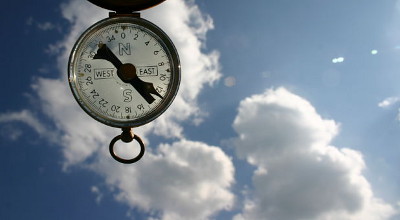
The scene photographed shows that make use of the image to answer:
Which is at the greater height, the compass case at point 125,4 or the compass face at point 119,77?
the compass case at point 125,4

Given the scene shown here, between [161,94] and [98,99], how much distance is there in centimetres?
51

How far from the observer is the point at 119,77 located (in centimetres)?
329

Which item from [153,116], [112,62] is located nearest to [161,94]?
[153,116]

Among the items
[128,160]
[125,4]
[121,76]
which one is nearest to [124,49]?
[121,76]

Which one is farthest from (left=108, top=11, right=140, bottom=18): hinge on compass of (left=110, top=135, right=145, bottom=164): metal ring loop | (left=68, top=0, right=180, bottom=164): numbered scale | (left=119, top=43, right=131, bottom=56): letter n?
(left=110, top=135, right=145, bottom=164): metal ring loop

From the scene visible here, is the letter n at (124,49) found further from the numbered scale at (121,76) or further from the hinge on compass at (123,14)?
the hinge on compass at (123,14)

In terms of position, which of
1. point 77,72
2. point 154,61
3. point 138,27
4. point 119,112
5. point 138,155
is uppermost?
point 138,27

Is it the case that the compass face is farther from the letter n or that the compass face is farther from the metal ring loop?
the metal ring loop

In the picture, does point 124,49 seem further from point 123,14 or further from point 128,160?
point 128,160

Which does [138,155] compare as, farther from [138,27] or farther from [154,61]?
[138,27]

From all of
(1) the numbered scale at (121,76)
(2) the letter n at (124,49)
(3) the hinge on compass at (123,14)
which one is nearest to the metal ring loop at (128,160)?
(1) the numbered scale at (121,76)

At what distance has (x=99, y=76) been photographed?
3.29 metres

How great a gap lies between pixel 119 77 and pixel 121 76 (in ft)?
0.07

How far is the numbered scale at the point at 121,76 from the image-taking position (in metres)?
3.26
